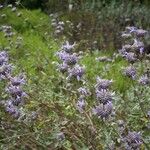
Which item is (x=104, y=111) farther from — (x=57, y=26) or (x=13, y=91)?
(x=57, y=26)

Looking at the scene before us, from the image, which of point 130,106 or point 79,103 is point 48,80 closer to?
point 130,106

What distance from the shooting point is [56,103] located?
2.90 meters

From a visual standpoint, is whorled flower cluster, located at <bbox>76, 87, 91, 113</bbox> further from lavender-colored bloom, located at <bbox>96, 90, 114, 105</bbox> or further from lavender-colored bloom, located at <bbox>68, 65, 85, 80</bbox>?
lavender-colored bloom, located at <bbox>96, 90, 114, 105</bbox>

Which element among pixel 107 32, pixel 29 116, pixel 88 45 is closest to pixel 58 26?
pixel 88 45

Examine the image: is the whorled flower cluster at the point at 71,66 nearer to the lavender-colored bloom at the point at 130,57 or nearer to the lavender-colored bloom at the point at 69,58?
→ the lavender-colored bloom at the point at 69,58

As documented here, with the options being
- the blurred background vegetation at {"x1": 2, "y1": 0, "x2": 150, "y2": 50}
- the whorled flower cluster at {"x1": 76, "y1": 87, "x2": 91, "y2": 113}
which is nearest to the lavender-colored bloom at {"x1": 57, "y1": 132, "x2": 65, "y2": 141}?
the whorled flower cluster at {"x1": 76, "y1": 87, "x2": 91, "y2": 113}

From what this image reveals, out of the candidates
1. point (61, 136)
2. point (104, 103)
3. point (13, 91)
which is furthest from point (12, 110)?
point (104, 103)

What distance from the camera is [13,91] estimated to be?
9.14ft

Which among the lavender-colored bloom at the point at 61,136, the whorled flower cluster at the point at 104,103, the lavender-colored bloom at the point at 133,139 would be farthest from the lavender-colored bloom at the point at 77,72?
the lavender-colored bloom at the point at 133,139

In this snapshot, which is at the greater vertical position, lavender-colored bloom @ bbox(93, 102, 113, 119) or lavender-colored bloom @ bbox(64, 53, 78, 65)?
lavender-colored bloom @ bbox(93, 102, 113, 119)

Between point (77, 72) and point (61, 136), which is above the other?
point (77, 72)

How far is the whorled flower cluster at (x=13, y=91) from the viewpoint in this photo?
9.20 feet

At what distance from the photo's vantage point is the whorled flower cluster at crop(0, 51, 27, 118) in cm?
280

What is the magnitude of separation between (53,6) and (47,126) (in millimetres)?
6569
